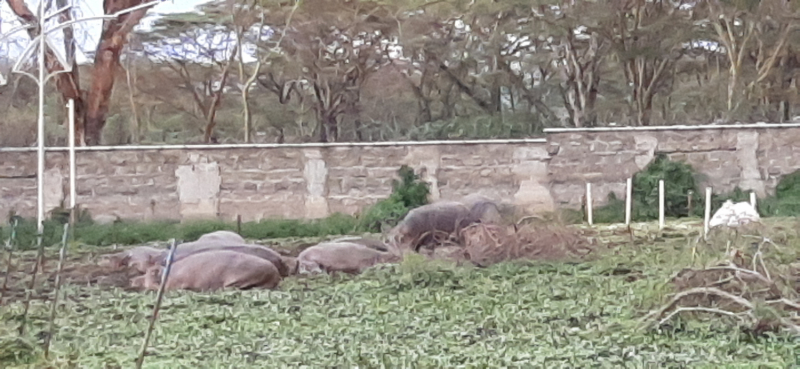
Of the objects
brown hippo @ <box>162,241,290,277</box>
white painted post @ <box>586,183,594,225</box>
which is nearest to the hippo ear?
brown hippo @ <box>162,241,290,277</box>

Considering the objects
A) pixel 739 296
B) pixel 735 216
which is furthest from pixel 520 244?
pixel 739 296

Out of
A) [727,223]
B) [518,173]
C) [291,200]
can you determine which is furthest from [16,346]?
[518,173]

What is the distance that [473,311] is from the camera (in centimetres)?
269

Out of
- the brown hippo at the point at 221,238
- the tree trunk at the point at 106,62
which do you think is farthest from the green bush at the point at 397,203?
the tree trunk at the point at 106,62

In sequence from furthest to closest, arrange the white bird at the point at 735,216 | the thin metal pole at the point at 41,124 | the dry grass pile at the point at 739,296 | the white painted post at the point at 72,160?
the white painted post at the point at 72,160 → the thin metal pole at the point at 41,124 → the white bird at the point at 735,216 → the dry grass pile at the point at 739,296

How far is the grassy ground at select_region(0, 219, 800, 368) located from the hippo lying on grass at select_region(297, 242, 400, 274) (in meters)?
0.16

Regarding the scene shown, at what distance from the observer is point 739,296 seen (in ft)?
7.86

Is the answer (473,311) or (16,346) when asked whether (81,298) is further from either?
(473,311)

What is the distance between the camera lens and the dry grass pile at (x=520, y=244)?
11.8 ft

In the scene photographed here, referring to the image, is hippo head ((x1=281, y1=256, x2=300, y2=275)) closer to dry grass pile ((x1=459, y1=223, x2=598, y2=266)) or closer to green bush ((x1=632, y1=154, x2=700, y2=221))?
dry grass pile ((x1=459, y1=223, x2=598, y2=266))

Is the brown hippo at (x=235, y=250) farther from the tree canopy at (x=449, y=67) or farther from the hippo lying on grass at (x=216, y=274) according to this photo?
the tree canopy at (x=449, y=67)

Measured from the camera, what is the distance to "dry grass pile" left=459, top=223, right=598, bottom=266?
11.8 feet

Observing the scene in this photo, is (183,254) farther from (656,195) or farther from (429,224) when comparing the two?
(656,195)

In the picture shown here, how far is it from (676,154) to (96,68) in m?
3.46
